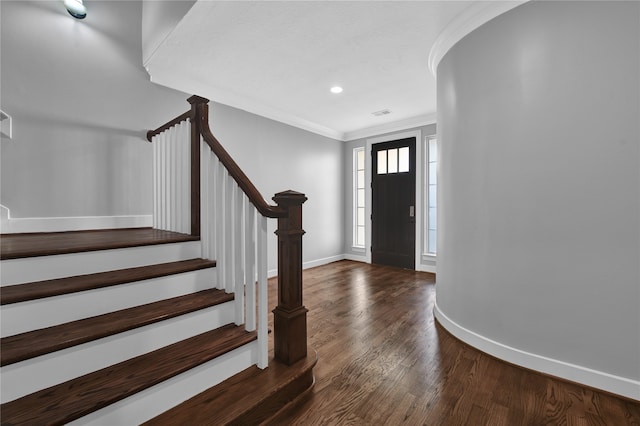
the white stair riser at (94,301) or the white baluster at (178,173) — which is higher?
the white baluster at (178,173)

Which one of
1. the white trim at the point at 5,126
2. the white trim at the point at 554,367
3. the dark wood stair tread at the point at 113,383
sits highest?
the white trim at the point at 5,126

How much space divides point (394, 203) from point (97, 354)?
176 inches

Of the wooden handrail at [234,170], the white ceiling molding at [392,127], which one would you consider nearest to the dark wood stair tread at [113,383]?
the wooden handrail at [234,170]

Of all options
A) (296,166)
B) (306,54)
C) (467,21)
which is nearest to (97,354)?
(306,54)

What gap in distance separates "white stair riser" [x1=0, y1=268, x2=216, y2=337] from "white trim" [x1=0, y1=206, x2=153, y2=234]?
1511 mm

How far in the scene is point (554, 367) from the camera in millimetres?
1840

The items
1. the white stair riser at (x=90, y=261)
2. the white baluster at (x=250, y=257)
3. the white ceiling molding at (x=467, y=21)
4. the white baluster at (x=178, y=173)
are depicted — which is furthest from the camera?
the white baluster at (x=178, y=173)

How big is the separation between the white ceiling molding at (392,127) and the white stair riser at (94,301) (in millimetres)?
3995

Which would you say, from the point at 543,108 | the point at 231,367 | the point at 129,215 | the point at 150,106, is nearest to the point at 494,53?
the point at 543,108

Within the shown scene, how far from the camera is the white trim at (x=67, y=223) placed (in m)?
2.28

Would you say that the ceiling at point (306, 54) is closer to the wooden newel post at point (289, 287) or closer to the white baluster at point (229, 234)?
the white baluster at point (229, 234)

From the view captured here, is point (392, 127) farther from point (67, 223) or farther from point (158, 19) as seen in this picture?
point (67, 223)

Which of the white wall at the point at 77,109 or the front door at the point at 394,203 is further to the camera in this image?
the front door at the point at 394,203

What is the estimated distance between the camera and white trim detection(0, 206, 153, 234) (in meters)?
2.28
